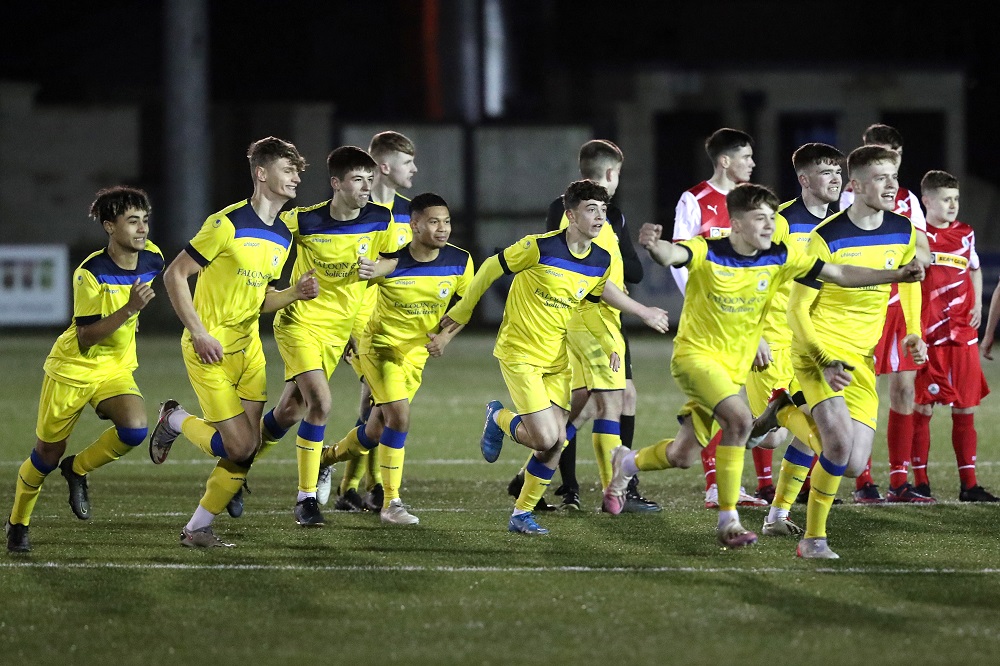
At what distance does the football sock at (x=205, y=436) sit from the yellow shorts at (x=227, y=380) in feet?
0.24

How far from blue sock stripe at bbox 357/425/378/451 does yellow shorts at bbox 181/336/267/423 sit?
90 cm

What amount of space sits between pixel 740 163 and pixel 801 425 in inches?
72.5

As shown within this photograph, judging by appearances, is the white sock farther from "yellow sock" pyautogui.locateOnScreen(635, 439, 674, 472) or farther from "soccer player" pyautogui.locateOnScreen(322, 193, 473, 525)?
"yellow sock" pyautogui.locateOnScreen(635, 439, 674, 472)

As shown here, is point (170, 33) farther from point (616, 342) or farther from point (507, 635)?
point (507, 635)

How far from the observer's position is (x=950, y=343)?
8945mm

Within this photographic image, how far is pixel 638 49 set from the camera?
105 feet

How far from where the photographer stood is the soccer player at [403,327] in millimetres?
8055

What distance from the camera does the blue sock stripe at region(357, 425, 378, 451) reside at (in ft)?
27.6

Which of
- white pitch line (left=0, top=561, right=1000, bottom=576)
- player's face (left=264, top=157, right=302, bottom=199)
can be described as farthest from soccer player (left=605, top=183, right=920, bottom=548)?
player's face (left=264, top=157, right=302, bottom=199)

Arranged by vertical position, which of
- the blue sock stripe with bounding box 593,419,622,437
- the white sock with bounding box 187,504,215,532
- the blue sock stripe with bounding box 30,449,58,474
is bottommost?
the white sock with bounding box 187,504,215,532

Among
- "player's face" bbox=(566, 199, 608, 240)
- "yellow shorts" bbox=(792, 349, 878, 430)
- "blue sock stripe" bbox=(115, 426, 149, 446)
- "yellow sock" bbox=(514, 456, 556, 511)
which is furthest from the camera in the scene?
"yellow sock" bbox=(514, 456, 556, 511)

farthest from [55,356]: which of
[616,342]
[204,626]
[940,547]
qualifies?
[940,547]

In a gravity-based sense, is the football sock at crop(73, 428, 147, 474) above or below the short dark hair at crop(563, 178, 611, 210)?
below

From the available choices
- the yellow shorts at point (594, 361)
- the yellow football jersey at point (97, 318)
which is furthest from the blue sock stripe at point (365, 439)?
the yellow football jersey at point (97, 318)
